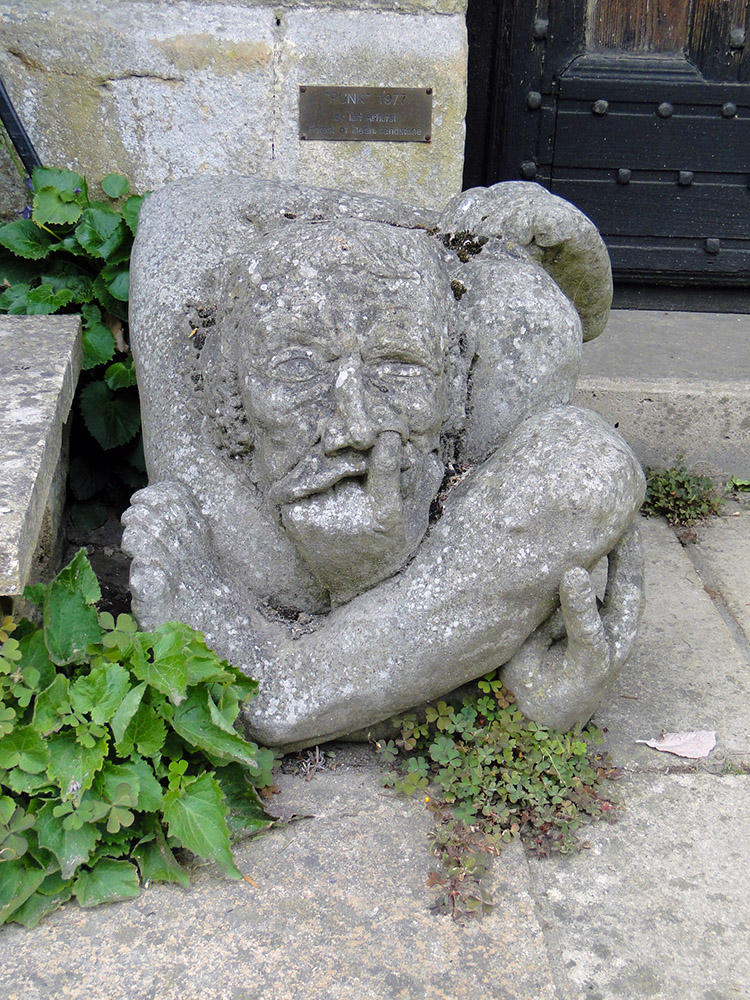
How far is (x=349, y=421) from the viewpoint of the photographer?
5.78 ft

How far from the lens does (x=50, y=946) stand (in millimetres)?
1610

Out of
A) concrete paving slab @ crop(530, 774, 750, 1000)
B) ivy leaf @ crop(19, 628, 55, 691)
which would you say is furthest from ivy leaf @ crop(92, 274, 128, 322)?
concrete paving slab @ crop(530, 774, 750, 1000)

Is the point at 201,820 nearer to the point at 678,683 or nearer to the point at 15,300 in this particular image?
the point at 678,683

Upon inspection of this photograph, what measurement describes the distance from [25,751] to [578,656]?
0.98m

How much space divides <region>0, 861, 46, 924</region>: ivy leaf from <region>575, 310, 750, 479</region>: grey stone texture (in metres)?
2.20

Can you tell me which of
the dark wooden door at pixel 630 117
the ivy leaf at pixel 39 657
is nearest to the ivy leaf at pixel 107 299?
the ivy leaf at pixel 39 657

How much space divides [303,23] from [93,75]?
22.8 inches

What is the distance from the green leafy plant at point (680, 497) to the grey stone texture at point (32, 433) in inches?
70.6

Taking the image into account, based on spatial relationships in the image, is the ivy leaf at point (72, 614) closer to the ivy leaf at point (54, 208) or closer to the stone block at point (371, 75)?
the ivy leaf at point (54, 208)

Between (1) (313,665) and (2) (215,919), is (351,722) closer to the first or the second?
(1) (313,665)

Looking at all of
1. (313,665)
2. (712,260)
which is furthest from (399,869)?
(712,260)

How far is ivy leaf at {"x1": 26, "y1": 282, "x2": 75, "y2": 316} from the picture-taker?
9.00ft

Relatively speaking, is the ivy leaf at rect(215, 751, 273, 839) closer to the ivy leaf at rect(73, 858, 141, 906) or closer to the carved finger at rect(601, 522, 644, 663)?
the ivy leaf at rect(73, 858, 141, 906)

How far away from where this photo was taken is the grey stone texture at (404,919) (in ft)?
5.14
